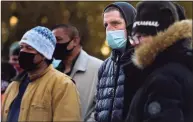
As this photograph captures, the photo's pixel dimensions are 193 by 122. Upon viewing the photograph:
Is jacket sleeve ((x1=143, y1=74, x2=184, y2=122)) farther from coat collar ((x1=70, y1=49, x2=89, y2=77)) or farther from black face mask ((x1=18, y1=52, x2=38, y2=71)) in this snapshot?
coat collar ((x1=70, y1=49, x2=89, y2=77))

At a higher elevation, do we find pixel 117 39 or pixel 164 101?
pixel 117 39

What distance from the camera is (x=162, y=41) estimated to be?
417cm

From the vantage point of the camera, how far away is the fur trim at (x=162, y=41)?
417 centimetres

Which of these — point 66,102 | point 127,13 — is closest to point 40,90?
point 66,102

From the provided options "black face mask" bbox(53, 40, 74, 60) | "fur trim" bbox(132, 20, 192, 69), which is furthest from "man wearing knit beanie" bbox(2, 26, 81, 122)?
"fur trim" bbox(132, 20, 192, 69)

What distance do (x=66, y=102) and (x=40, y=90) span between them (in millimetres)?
264

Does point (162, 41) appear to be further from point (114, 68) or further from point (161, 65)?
point (114, 68)

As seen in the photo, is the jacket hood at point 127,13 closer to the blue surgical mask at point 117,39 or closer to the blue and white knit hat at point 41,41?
the blue surgical mask at point 117,39

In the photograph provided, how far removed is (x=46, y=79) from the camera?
602 cm

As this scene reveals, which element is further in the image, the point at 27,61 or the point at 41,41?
the point at 41,41

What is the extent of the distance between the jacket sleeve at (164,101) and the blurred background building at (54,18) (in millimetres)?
12356

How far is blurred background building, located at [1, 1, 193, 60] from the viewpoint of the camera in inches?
661

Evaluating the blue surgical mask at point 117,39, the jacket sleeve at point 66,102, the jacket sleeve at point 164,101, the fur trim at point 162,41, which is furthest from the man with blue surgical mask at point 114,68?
the jacket sleeve at point 164,101

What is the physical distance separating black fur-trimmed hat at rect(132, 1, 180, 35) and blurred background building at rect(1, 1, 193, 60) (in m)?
12.0
